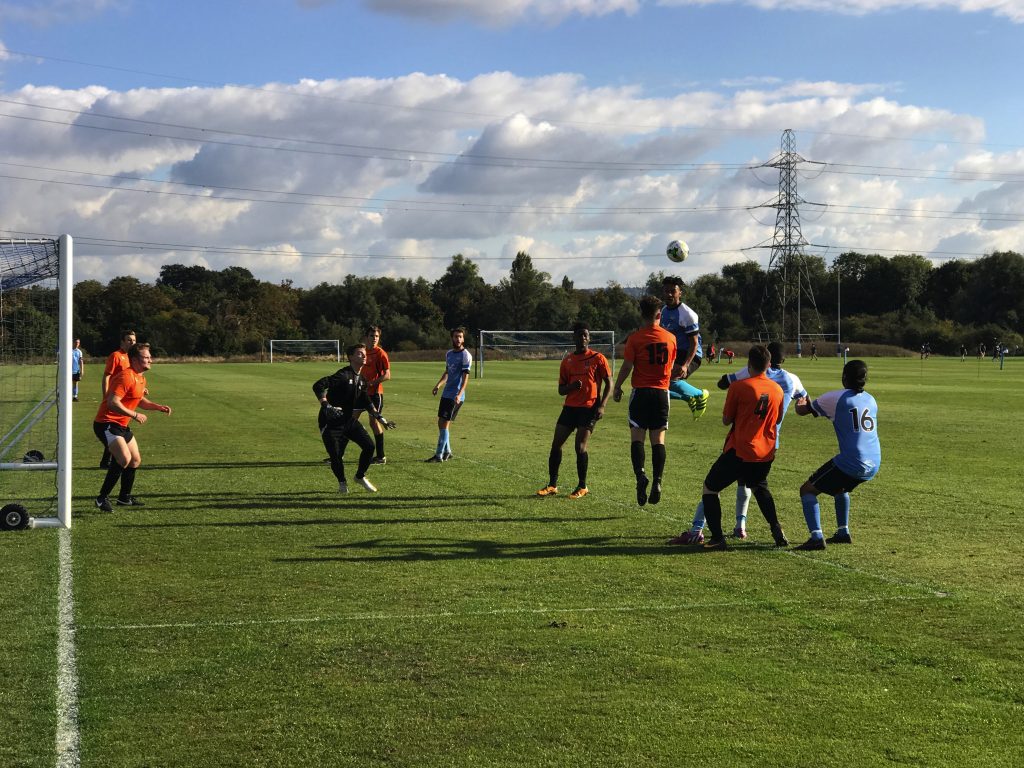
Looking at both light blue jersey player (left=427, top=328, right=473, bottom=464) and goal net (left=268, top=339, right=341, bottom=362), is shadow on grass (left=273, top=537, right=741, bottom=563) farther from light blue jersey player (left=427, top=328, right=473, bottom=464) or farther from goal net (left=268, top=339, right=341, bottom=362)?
goal net (left=268, top=339, right=341, bottom=362)

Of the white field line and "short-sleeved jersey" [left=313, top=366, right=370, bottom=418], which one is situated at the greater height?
"short-sleeved jersey" [left=313, top=366, right=370, bottom=418]

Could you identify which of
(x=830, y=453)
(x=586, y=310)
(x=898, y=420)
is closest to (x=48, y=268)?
(x=830, y=453)

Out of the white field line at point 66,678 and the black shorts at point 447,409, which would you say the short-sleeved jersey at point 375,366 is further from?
the white field line at point 66,678

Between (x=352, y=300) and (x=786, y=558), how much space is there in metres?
105

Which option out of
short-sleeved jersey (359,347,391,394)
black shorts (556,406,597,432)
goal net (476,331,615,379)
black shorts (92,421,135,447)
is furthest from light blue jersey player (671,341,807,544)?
goal net (476,331,615,379)

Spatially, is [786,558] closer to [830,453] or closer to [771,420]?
[771,420]

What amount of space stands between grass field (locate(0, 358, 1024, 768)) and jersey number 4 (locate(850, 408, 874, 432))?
1.08m

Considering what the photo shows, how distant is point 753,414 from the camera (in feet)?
29.6

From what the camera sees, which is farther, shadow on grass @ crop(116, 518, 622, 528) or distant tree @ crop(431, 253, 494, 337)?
distant tree @ crop(431, 253, 494, 337)

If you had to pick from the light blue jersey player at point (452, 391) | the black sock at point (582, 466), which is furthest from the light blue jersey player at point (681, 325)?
the light blue jersey player at point (452, 391)

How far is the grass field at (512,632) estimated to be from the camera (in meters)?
5.05

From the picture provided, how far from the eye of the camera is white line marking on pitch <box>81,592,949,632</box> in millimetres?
7014

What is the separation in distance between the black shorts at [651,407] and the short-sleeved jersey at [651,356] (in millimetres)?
63

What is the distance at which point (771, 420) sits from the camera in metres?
9.12
